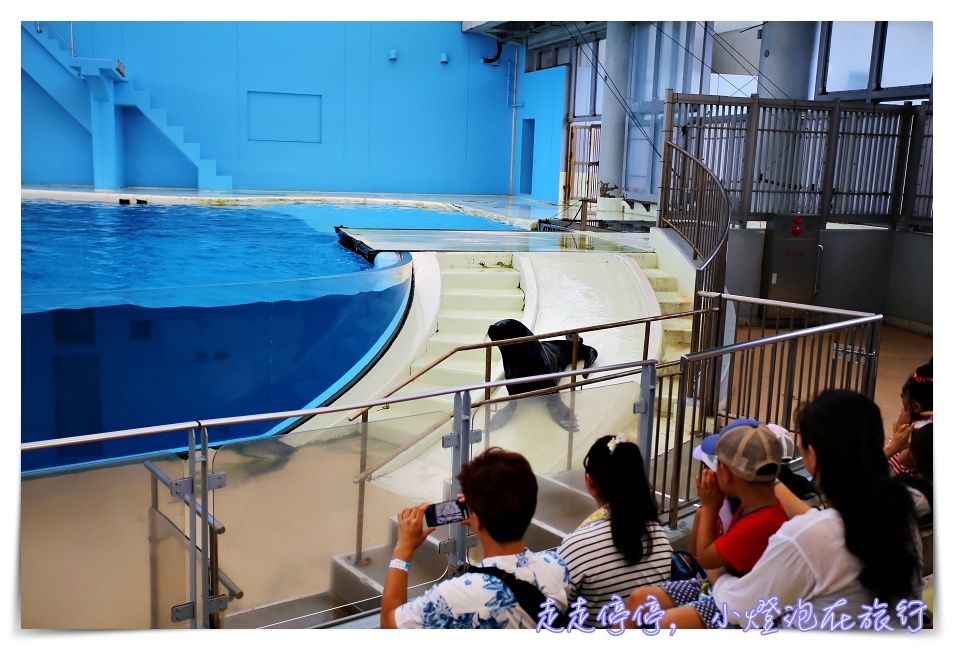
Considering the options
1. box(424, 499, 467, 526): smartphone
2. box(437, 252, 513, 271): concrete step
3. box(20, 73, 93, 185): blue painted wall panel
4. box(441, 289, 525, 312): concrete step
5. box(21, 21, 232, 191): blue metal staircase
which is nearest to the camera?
box(424, 499, 467, 526): smartphone

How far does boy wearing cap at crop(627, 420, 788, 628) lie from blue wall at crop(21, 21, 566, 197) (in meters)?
16.4

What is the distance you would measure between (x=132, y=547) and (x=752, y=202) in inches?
315

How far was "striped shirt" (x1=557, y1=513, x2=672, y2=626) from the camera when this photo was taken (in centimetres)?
238

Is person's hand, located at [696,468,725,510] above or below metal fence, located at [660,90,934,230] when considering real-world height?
below

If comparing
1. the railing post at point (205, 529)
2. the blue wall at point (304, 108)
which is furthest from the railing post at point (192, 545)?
the blue wall at point (304, 108)

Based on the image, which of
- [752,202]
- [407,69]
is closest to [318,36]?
[407,69]

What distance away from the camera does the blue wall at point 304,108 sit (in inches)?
706

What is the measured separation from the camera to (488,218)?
15.4 m

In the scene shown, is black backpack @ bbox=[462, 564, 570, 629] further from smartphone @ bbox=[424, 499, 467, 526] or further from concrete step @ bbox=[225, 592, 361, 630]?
concrete step @ bbox=[225, 592, 361, 630]

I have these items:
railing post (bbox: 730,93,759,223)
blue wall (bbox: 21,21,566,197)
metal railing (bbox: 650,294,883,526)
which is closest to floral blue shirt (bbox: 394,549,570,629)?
metal railing (bbox: 650,294,883,526)

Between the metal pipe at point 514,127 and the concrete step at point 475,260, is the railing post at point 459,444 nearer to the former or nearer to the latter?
the concrete step at point 475,260

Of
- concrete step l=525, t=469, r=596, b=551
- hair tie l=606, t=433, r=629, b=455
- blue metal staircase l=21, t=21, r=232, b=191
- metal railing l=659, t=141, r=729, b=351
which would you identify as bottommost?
concrete step l=525, t=469, r=596, b=551

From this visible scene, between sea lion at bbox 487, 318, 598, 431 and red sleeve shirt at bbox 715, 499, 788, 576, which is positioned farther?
sea lion at bbox 487, 318, 598, 431

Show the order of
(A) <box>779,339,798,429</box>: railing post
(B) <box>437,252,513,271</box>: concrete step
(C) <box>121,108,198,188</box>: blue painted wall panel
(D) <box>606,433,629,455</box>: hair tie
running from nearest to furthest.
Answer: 1. (D) <box>606,433,629,455</box>: hair tie
2. (A) <box>779,339,798,429</box>: railing post
3. (B) <box>437,252,513,271</box>: concrete step
4. (C) <box>121,108,198,188</box>: blue painted wall panel
